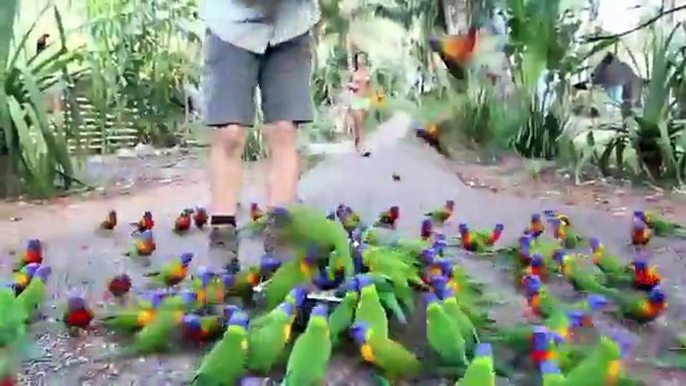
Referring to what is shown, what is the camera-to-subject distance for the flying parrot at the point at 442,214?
4.05 ft

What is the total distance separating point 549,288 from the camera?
0.96 m

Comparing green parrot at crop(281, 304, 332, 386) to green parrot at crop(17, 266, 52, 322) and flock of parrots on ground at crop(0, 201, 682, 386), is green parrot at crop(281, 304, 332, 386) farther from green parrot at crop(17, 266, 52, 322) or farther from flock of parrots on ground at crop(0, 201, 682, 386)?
green parrot at crop(17, 266, 52, 322)

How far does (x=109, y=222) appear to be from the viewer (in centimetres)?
120

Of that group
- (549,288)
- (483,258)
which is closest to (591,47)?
(483,258)

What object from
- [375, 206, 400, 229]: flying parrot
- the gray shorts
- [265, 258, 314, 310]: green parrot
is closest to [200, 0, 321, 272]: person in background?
the gray shorts

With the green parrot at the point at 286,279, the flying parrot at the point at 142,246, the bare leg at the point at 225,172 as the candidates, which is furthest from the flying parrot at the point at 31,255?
the green parrot at the point at 286,279

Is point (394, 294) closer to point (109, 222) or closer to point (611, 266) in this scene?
point (611, 266)

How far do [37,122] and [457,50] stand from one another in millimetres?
695

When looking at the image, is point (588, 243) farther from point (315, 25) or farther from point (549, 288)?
point (315, 25)

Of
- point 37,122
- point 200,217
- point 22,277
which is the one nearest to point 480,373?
point 22,277

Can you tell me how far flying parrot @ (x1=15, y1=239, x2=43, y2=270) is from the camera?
102 cm

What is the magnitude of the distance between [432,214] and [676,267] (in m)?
0.33

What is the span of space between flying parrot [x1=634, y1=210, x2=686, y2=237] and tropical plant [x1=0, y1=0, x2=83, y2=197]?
85 centimetres

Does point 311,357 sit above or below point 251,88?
below
